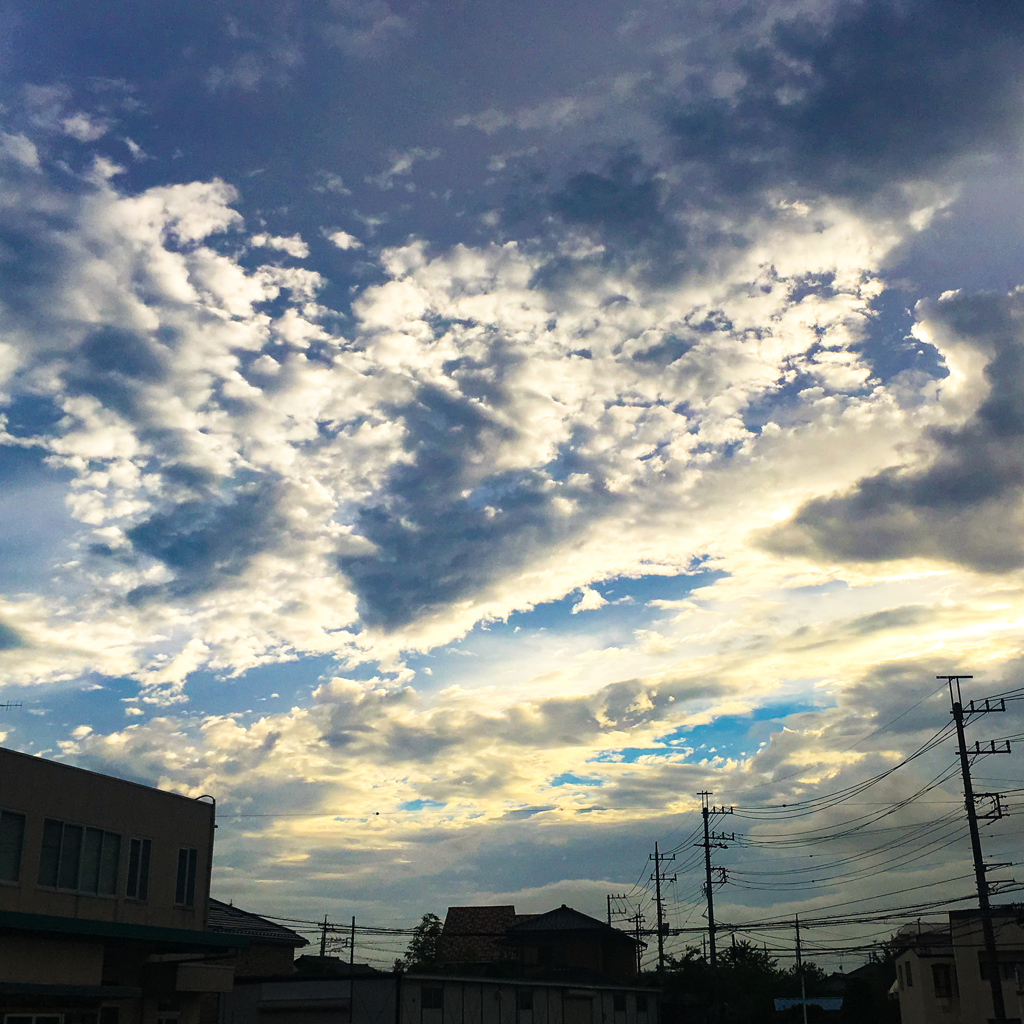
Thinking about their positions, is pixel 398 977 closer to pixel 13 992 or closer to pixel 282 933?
pixel 282 933

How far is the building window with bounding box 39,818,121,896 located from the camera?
28891mm

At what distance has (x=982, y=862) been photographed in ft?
159

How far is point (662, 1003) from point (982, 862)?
4288 cm

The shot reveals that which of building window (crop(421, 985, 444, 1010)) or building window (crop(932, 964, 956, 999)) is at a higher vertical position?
building window (crop(421, 985, 444, 1010))

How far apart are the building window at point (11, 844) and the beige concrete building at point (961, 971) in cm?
5828

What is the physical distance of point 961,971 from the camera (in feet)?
223

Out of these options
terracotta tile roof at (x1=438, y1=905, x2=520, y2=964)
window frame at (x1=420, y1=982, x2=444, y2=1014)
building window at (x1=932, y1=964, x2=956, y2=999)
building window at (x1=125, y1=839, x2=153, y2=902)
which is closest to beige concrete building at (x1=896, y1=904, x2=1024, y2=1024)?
building window at (x1=932, y1=964, x2=956, y2=999)

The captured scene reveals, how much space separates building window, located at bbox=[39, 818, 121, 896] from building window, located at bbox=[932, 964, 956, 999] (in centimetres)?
6293

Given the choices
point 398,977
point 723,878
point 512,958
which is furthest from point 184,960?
point 512,958

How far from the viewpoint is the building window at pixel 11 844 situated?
89.4 feet

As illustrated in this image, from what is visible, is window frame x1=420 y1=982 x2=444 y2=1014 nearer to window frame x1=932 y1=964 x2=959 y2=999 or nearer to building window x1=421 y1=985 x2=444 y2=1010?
building window x1=421 y1=985 x2=444 y2=1010

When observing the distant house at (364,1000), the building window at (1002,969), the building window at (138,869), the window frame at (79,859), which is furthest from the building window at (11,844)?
the building window at (1002,969)

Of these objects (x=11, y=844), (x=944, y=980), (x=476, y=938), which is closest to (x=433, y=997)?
(x=11, y=844)

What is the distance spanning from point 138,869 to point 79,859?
10.2 ft
